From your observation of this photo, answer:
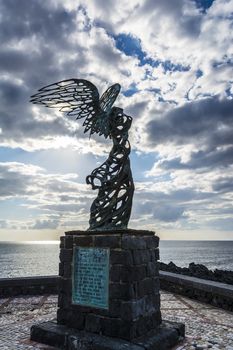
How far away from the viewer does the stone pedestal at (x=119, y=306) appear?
6562 millimetres

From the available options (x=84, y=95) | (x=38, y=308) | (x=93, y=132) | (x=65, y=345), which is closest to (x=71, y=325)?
(x=65, y=345)

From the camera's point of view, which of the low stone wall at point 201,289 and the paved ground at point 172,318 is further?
the low stone wall at point 201,289

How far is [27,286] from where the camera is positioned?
11836 millimetres

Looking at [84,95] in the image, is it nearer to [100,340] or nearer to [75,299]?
[75,299]

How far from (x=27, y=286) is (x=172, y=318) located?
5410 mm

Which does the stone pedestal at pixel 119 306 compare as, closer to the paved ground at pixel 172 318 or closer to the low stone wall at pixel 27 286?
the paved ground at pixel 172 318

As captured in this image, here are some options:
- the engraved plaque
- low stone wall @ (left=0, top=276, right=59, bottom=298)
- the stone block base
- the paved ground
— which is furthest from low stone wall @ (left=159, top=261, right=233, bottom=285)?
the engraved plaque

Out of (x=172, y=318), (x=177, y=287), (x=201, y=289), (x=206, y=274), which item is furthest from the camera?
(x=206, y=274)

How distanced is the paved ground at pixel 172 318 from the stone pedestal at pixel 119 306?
0.42m

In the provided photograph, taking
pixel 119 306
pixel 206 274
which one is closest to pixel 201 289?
pixel 119 306

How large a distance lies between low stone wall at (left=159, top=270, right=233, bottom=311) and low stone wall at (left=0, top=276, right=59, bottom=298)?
4.11m

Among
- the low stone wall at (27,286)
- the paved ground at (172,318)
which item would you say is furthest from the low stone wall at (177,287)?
the paved ground at (172,318)

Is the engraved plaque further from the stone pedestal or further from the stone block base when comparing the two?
the stone block base

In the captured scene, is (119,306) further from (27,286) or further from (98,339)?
(27,286)
